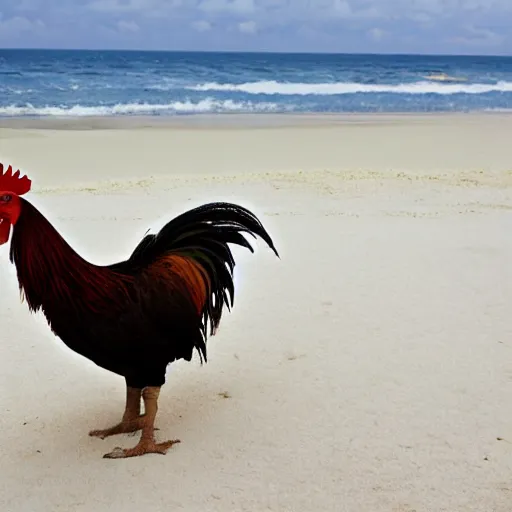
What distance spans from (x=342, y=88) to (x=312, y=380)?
95.9 feet

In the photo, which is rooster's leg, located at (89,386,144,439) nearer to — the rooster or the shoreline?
the rooster

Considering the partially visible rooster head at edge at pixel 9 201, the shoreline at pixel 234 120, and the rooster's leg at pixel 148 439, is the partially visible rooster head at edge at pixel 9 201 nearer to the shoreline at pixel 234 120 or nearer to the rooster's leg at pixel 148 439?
the rooster's leg at pixel 148 439

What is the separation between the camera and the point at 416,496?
8.84 feet

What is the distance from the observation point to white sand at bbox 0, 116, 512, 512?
109 inches

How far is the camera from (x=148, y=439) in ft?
9.91

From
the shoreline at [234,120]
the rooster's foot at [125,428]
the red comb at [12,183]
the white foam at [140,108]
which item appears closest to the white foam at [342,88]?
the white foam at [140,108]

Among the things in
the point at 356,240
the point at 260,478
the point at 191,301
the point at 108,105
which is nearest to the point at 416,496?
the point at 260,478

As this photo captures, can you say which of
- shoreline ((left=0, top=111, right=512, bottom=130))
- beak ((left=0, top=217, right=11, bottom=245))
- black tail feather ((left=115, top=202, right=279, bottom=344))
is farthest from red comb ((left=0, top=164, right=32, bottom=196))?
shoreline ((left=0, top=111, right=512, bottom=130))

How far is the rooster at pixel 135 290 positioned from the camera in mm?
2619

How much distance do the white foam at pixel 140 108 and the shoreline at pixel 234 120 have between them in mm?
1340

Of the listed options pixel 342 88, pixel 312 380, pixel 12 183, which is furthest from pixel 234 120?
pixel 12 183

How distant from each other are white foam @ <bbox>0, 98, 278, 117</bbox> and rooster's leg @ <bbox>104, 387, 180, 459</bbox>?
19.2m

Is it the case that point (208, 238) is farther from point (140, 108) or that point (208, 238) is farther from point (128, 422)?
point (140, 108)

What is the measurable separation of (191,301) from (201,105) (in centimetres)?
2208
